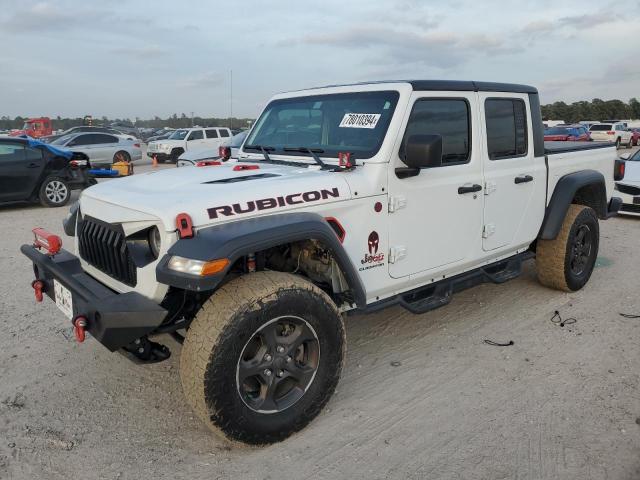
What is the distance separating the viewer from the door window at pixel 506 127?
428 cm

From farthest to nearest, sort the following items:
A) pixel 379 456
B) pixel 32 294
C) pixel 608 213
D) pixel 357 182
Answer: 1. pixel 608 213
2. pixel 32 294
3. pixel 357 182
4. pixel 379 456

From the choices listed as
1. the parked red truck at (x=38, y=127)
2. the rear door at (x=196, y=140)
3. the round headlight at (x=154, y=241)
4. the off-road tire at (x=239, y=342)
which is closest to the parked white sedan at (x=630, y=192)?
the off-road tire at (x=239, y=342)

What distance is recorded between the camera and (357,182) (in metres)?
3.33

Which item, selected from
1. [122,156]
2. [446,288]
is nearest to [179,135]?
[122,156]

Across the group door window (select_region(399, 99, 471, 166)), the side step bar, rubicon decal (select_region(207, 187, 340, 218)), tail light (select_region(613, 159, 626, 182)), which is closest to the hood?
rubicon decal (select_region(207, 187, 340, 218))

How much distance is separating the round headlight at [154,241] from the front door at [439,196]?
4.84 ft

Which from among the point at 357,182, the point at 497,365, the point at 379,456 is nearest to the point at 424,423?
the point at 379,456

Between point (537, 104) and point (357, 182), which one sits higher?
point (537, 104)

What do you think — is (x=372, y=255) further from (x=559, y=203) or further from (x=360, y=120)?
(x=559, y=203)

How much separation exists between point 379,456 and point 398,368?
105cm

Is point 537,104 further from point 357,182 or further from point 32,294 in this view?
point 32,294

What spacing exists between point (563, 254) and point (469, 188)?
67.0 inches

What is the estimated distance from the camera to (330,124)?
3.88 meters

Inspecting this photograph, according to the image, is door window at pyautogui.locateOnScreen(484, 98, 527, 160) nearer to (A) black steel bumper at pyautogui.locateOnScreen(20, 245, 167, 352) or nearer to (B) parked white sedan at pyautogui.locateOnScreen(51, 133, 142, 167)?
(A) black steel bumper at pyautogui.locateOnScreen(20, 245, 167, 352)
